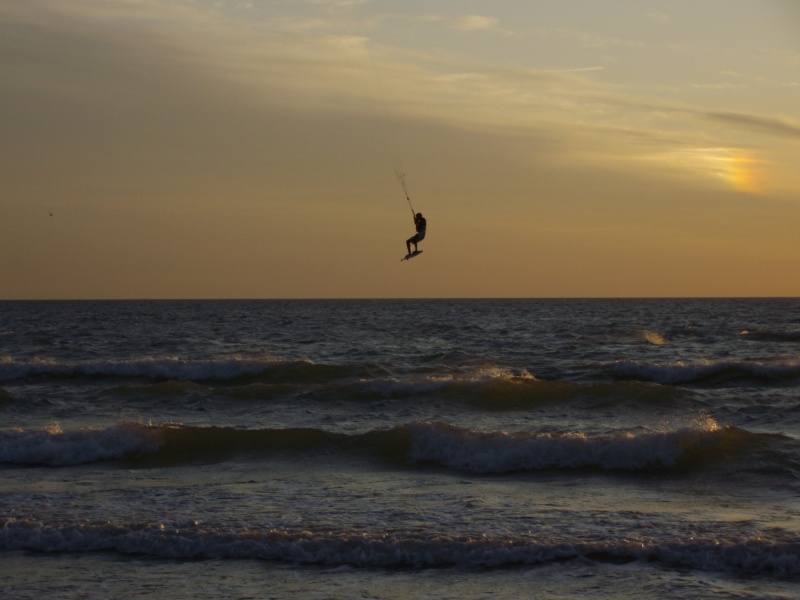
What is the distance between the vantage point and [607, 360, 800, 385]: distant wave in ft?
95.4

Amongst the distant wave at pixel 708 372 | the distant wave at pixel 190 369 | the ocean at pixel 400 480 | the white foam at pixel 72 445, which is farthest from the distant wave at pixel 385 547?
the distant wave at pixel 708 372

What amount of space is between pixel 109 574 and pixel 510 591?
4631mm

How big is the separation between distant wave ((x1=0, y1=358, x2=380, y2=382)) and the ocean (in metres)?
0.11

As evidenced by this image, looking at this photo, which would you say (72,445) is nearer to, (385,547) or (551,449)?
(385,547)

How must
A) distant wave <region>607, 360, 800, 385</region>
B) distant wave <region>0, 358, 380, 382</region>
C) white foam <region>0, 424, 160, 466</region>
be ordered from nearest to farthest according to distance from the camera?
1. white foam <region>0, 424, 160, 466</region>
2. distant wave <region>607, 360, 800, 385</region>
3. distant wave <region>0, 358, 380, 382</region>

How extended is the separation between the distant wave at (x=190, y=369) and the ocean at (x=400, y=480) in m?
0.11

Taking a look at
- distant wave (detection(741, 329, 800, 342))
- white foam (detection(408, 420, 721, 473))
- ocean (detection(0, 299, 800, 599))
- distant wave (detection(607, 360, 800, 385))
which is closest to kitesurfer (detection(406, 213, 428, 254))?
ocean (detection(0, 299, 800, 599))

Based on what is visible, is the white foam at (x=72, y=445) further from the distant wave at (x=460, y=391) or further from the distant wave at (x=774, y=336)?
the distant wave at (x=774, y=336)

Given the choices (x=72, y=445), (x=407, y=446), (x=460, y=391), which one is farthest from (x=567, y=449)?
(x=72, y=445)

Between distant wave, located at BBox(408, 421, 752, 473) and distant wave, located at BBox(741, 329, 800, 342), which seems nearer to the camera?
distant wave, located at BBox(408, 421, 752, 473)

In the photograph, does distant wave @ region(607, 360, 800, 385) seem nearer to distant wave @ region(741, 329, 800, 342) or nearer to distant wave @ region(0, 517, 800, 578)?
distant wave @ region(741, 329, 800, 342)

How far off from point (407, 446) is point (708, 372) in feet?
51.3

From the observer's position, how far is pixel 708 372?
30266 mm

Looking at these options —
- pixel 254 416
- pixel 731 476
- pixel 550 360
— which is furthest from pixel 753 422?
pixel 550 360
